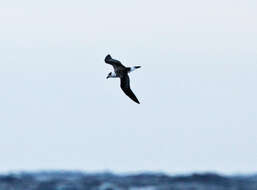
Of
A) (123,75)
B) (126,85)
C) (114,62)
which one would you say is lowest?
(126,85)

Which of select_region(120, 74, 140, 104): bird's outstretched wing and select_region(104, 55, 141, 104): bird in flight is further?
select_region(120, 74, 140, 104): bird's outstretched wing

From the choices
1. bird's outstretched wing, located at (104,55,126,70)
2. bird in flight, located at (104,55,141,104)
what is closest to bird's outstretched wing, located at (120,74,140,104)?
bird in flight, located at (104,55,141,104)

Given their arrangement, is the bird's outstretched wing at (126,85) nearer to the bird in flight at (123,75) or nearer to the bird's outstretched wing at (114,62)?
the bird in flight at (123,75)

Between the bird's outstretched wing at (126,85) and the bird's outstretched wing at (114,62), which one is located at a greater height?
the bird's outstretched wing at (114,62)

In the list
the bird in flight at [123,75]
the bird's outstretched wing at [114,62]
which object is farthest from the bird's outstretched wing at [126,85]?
the bird's outstretched wing at [114,62]

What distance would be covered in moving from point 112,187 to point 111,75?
54.4 feet

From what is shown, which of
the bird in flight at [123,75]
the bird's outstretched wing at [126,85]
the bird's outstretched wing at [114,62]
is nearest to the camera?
the bird's outstretched wing at [114,62]

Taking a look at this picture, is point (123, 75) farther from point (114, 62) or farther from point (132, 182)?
point (132, 182)

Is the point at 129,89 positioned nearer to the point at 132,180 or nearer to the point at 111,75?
the point at 111,75

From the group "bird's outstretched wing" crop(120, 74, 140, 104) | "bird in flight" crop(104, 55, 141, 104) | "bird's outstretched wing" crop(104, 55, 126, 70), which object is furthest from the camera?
"bird's outstretched wing" crop(120, 74, 140, 104)

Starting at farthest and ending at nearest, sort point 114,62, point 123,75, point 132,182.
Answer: point 132,182
point 123,75
point 114,62

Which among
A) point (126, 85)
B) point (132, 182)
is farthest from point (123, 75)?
point (132, 182)

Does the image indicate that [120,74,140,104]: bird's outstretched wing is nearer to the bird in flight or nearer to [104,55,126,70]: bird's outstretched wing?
the bird in flight

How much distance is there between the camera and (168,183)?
50.7 m
